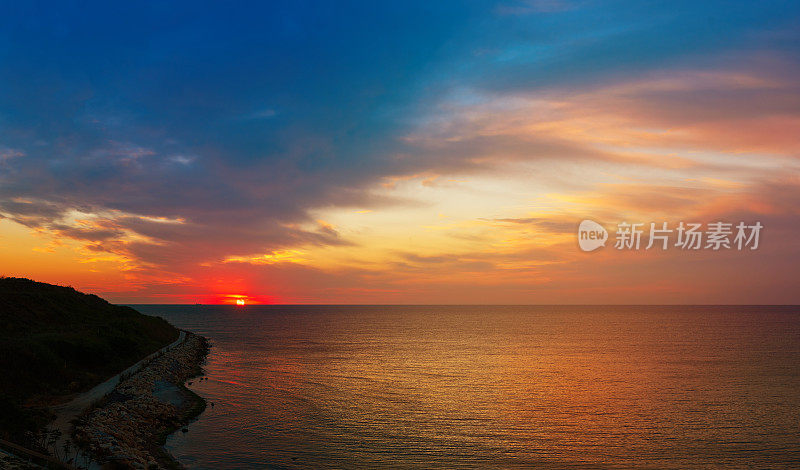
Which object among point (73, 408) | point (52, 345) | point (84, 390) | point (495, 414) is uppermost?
point (52, 345)

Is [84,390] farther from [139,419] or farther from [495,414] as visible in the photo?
[495,414]

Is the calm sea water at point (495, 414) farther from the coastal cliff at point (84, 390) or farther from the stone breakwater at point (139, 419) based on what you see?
the coastal cliff at point (84, 390)

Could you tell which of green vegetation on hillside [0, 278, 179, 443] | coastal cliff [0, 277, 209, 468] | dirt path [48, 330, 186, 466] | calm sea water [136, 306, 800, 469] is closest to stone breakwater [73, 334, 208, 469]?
coastal cliff [0, 277, 209, 468]

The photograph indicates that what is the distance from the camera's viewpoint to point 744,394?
4306 centimetres

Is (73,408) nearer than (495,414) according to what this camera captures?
Yes

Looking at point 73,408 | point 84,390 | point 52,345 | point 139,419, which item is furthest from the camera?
point 52,345

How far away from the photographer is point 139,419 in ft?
97.9

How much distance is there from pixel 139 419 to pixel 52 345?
60.4ft

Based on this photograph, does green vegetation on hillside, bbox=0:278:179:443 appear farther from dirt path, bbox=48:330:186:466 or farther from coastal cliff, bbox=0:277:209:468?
dirt path, bbox=48:330:186:466

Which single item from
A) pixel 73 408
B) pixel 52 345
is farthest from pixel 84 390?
pixel 52 345

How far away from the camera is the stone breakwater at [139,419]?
22.5m

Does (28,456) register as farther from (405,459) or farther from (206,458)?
(405,459)

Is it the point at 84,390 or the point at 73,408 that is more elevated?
the point at 73,408

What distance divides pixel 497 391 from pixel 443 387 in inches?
204
